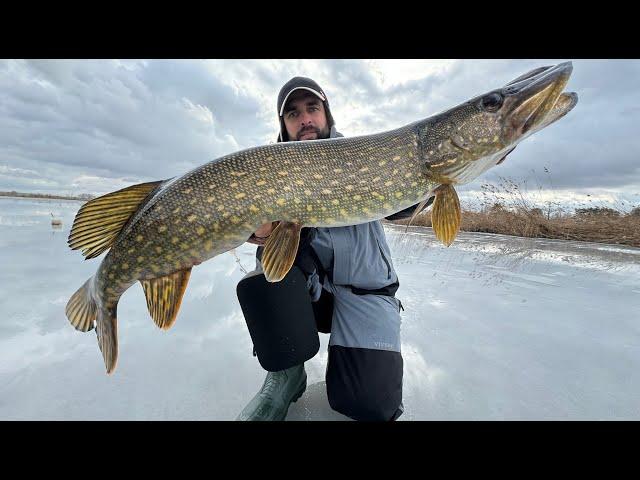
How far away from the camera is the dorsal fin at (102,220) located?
4.76 ft

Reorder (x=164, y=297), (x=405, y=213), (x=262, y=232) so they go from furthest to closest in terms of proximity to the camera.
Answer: (x=405, y=213)
(x=262, y=232)
(x=164, y=297)

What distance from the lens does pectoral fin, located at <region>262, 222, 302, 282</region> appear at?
145 cm

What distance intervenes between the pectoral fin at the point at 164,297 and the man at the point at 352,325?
0.48m

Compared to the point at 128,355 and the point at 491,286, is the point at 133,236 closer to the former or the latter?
the point at 128,355

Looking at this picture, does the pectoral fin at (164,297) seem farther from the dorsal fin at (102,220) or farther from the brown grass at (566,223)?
the brown grass at (566,223)

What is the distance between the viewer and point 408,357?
182 centimetres

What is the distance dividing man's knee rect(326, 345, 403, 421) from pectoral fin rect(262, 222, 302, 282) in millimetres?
509

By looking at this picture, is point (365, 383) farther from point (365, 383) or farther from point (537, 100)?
point (537, 100)

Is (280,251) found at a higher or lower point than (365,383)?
higher

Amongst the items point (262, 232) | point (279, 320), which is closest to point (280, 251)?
point (262, 232)

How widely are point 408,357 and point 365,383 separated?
0.52 m

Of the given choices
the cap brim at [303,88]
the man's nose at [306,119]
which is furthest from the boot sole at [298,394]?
the cap brim at [303,88]

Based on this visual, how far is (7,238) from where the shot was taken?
4.99 m

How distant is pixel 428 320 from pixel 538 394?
2.90 ft
